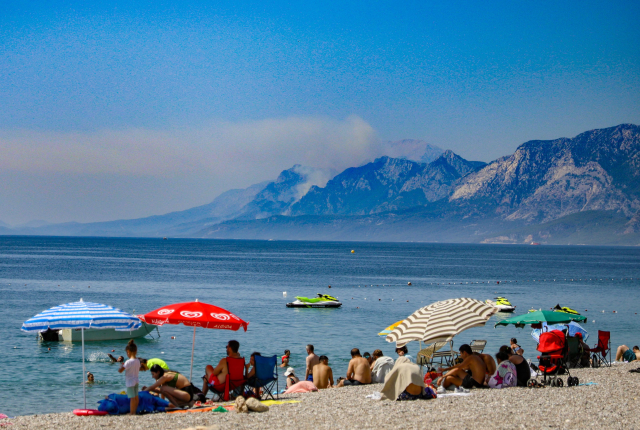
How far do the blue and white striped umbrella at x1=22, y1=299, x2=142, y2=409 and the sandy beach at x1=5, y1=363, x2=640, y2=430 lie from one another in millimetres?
1949

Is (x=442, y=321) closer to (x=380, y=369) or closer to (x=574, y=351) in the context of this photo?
(x=380, y=369)

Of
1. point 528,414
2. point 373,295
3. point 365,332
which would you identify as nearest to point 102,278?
point 373,295

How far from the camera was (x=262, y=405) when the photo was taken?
13.6m

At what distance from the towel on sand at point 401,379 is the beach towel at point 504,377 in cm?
269

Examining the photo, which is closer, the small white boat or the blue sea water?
the blue sea water

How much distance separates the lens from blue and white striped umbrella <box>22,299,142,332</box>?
13844mm

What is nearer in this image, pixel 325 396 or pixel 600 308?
pixel 325 396

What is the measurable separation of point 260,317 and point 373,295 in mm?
20269

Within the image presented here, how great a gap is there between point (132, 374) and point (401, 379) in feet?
19.1

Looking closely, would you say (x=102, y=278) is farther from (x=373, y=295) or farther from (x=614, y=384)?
(x=614, y=384)

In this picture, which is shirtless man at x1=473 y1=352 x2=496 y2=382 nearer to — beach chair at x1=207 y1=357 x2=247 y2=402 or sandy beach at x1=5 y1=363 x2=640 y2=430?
sandy beach at x1=5 y1=363 x2=640 y2=430

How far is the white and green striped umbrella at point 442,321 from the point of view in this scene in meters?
15.7

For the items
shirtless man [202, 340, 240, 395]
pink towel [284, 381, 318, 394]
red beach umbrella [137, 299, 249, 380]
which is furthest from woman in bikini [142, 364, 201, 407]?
pink towel [284, 381, 318, 394]

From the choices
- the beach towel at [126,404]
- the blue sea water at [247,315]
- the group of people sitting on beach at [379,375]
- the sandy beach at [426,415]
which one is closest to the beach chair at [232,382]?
the group of people sitting on beach at [379,375]
